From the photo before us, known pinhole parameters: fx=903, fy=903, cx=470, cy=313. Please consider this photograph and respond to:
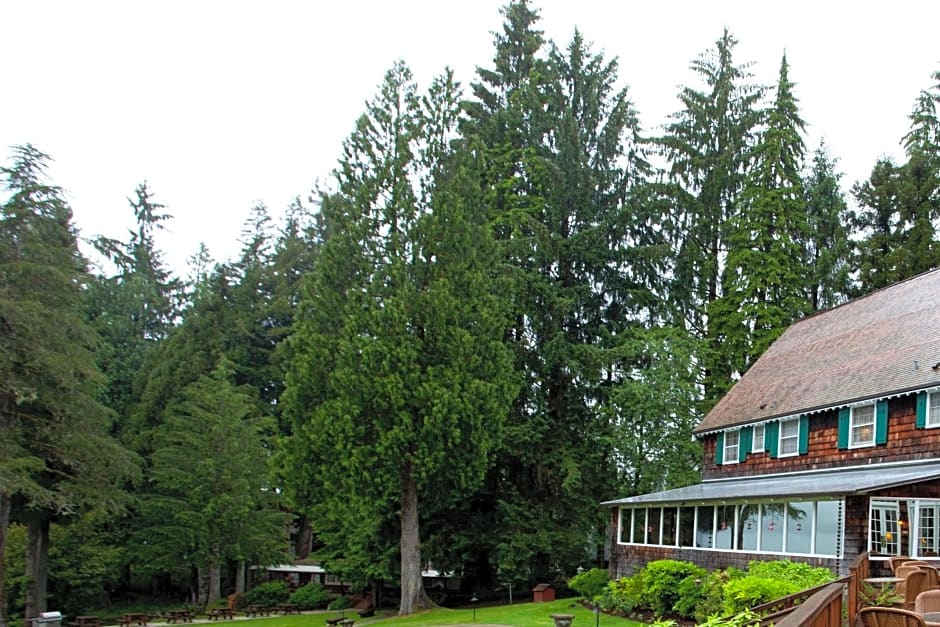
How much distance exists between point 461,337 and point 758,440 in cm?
918

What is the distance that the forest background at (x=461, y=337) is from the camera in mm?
27672

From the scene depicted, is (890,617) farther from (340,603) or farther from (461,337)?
(340,603)

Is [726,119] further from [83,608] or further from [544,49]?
[83,608]

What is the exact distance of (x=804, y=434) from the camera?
23703 millimetres

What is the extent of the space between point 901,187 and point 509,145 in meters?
16.4

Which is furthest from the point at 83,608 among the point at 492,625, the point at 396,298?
the point at 492,625

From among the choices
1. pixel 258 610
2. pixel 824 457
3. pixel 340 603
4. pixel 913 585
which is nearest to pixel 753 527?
pixel 824 457

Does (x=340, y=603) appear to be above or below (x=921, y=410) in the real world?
below

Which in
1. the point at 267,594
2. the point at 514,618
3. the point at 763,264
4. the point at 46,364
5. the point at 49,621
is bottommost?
the point at 267,594

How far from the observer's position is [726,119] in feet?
134

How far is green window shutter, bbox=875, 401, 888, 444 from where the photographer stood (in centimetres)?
2067

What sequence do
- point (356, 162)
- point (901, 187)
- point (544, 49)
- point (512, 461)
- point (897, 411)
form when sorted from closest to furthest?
point (897, 411)
point (356, 162)
point (512, 461)
point (901, 187)
point (544, 49)

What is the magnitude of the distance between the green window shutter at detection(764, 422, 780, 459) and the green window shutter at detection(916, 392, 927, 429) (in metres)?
5.47

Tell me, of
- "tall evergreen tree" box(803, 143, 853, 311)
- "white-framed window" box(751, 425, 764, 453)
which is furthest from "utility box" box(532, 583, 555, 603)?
"tall evergreen tree" box(803, 143, 853, 311)
